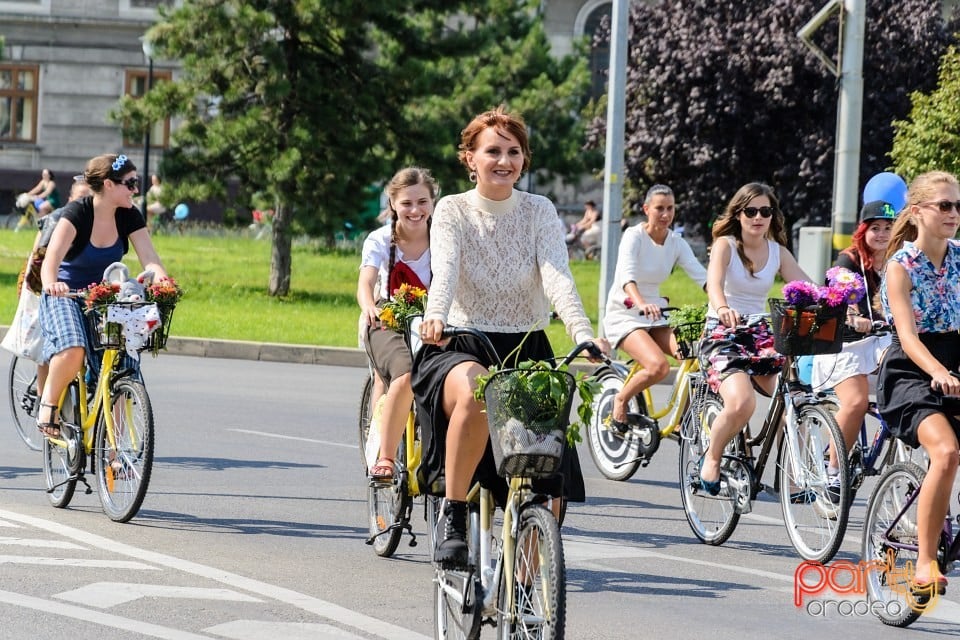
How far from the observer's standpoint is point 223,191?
944 inches

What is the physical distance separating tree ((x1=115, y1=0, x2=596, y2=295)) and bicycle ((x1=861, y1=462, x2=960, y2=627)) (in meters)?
17.4

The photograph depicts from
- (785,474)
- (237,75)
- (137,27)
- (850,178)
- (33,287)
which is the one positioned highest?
(137,27)

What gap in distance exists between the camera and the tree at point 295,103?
23469 millimetres

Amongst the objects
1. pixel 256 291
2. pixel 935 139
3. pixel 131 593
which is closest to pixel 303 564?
pixel 131 593

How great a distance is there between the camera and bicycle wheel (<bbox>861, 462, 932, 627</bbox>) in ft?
20.3

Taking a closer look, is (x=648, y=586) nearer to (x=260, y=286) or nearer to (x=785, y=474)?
(x=785, y=474)

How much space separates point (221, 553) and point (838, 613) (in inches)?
106

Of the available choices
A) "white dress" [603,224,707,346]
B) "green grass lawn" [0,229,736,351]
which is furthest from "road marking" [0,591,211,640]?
"green grass lawn" [0,229,736,351]

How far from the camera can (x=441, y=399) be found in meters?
5.53

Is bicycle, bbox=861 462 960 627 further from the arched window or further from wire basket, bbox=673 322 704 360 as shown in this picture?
the arched window

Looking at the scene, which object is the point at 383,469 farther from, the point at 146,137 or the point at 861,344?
the point at 146,137

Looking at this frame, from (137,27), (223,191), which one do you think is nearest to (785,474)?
(223,191)

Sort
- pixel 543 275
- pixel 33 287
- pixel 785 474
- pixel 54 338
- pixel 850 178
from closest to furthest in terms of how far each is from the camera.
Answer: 1. pixel 543 275
2. pixel 785 474
3. pixel 54 338
4. pixel 33 287
5. pixel 850 178

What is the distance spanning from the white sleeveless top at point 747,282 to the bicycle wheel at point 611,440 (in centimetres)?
153
